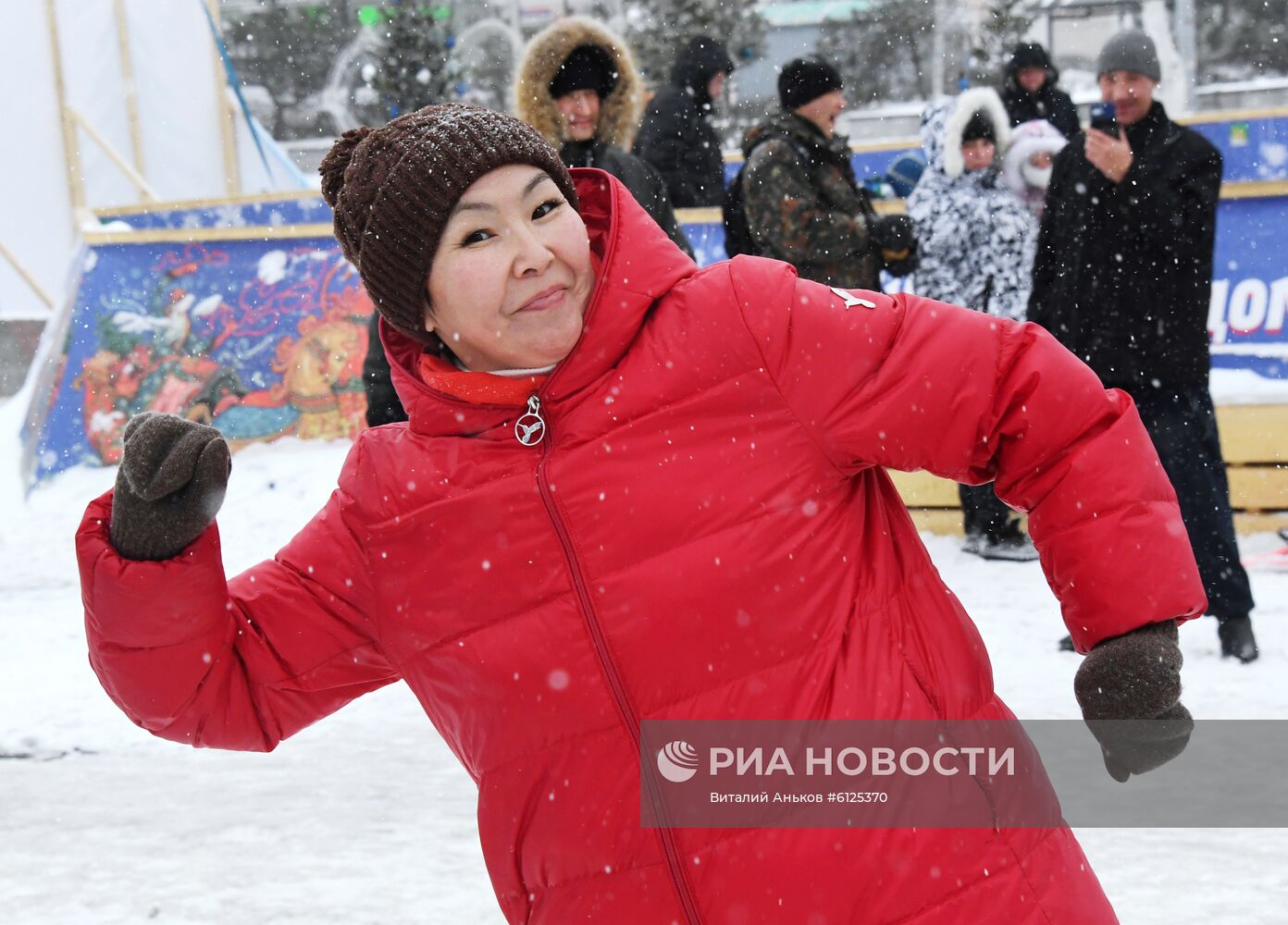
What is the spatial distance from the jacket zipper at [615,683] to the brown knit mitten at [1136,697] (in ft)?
1.56

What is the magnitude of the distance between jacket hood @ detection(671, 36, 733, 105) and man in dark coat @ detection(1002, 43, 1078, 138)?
2254mm

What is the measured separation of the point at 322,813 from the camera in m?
3.74

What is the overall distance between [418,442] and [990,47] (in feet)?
65.8

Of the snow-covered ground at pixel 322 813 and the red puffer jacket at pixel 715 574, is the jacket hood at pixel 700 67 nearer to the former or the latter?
the snow-covered ground at pixel 322 813

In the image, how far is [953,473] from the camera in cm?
165

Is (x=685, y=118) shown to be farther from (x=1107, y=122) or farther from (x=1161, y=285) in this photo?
(x=1161, y=285)

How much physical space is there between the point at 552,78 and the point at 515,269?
305cm

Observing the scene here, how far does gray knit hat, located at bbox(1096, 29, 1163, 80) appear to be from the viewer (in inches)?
175

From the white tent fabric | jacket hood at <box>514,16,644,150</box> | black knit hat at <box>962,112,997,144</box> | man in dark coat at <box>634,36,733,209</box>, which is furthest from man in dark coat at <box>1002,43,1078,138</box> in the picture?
the white tent fabric

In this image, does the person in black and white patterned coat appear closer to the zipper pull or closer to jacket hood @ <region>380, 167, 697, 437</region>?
jacket hood @ <region>380, 167, 697, 437</region>

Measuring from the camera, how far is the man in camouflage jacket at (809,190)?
5055 millimetres

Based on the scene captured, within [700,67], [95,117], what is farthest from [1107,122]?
[95,117]

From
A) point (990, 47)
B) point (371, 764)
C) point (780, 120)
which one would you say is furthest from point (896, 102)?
point (371, 764)

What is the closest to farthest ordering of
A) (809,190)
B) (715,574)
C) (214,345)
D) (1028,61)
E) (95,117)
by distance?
(715,574) → (809,190) → (214,345) → (1028,61) → (95,117)
